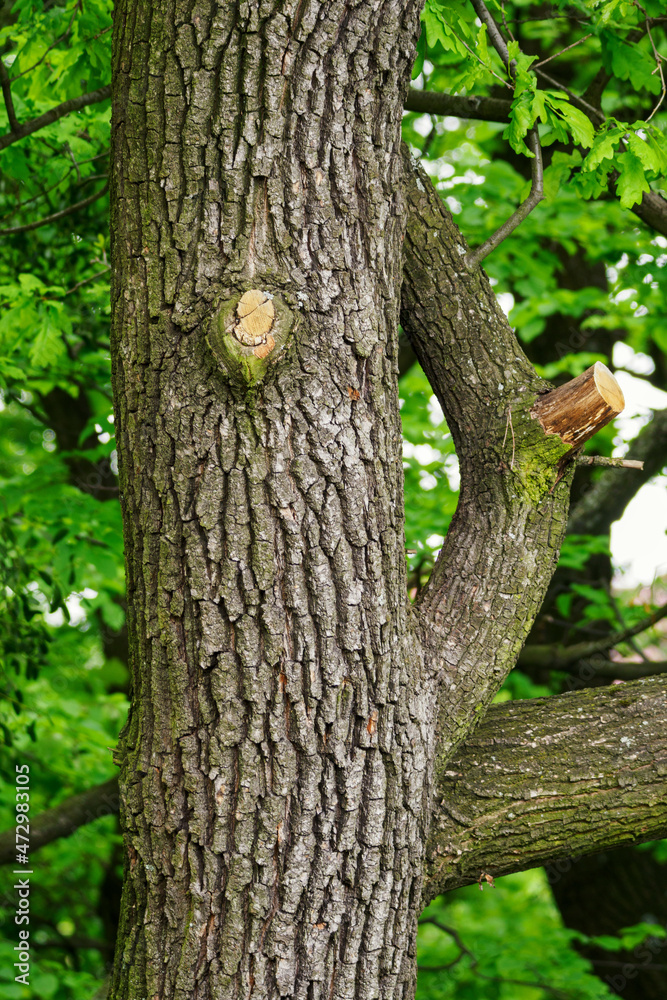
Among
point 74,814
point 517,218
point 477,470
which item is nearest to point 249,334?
point 477,470

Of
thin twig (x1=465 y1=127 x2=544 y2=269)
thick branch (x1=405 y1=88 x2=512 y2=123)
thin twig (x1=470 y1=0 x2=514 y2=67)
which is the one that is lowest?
thin twig (x1=465 y1=127 x2=544 y2=269)

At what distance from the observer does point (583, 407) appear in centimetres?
189

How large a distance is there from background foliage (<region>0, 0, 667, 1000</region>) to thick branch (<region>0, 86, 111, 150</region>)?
4 cm

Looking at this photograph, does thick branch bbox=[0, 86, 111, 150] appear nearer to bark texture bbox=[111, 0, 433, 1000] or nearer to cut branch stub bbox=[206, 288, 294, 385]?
bark texture bbox=[111, 0, 433, 1000]

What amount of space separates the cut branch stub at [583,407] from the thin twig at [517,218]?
1.47ft

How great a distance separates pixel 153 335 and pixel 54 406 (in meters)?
4.11

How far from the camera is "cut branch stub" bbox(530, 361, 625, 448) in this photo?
1868 mm

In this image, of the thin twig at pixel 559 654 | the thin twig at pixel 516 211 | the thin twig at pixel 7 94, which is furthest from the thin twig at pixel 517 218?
the thin twig at pixel 559 654

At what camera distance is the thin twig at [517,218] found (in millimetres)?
2080

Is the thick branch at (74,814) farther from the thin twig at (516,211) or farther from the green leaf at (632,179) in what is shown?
the green leaf at (632,179)

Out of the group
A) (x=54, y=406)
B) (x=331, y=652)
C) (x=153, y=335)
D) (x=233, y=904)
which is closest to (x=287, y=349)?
(x=153, y=335)

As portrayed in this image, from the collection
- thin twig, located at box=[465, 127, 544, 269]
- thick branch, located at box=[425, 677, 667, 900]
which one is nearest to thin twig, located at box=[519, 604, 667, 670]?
thick branch, located at box=[425, 677, 667, 900]

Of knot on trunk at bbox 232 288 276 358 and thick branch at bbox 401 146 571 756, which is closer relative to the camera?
knot on trunk at bbox 232 288 276 358

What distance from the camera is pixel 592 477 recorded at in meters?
5.39
